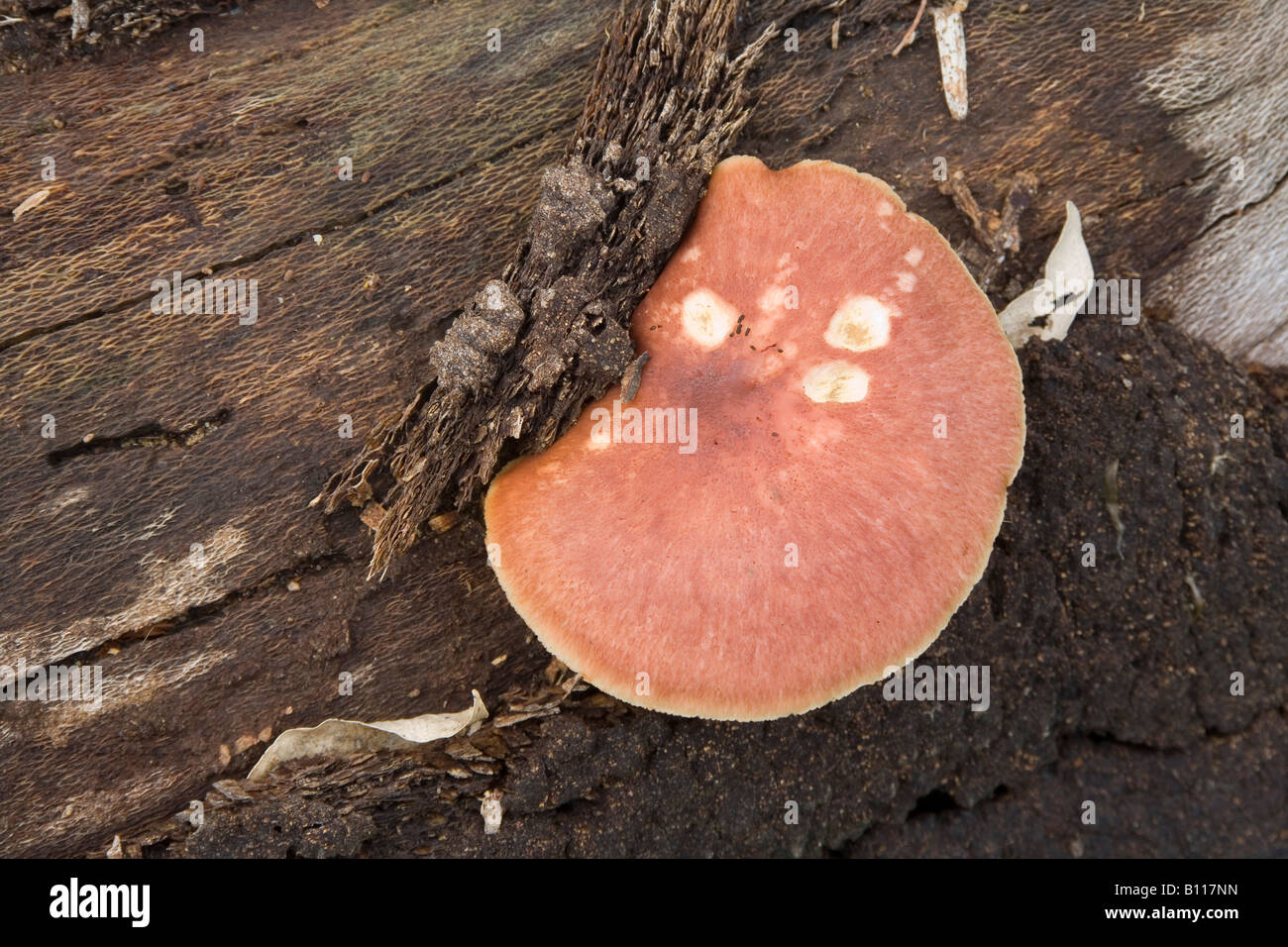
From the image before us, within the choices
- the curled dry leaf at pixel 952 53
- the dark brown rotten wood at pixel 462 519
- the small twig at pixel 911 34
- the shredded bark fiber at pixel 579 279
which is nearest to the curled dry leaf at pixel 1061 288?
the dark brown rotten wood at pixel 462 519

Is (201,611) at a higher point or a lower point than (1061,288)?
lower

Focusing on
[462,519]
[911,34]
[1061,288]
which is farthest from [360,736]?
[911,34]

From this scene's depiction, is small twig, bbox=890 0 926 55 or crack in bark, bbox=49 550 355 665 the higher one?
small twig, bbox=890 0 926 55

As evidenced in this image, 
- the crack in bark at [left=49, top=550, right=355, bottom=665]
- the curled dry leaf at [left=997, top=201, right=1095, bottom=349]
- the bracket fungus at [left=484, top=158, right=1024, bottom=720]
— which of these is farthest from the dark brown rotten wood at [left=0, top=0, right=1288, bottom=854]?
the bracket fungus at [left=484, top=158, right=1024, bottom=720]

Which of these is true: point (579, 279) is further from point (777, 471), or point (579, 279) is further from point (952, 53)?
point (952, 53)

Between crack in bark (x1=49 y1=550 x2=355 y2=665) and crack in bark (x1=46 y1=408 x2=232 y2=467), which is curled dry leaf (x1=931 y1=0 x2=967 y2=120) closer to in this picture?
crack in bark (x1=49 y1=550 x2=355 y2=665)

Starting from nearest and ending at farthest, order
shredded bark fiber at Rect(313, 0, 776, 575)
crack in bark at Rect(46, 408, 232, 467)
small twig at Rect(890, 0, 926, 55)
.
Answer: shredded bark fiber at Rect(313, 0, 776, 575) < crack in bark at Rect(46, 408, 232, 467) < small twig at Rect(890, 0, 926, 55)
